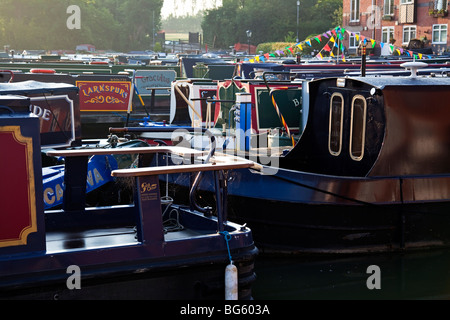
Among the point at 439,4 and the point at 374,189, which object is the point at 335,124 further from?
the point at 439,4

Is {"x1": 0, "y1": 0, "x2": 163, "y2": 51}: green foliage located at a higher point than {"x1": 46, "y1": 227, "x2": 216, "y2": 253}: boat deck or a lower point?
higher

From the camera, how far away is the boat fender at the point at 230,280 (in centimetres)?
520

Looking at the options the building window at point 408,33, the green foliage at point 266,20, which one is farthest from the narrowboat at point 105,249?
the green foliage at point 266,20

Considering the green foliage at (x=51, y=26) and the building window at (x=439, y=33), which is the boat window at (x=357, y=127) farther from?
the green foliage at (x=51, y=26)

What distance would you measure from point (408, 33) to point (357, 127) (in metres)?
37.1

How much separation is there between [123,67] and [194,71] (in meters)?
2.68

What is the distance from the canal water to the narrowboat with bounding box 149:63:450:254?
14cm

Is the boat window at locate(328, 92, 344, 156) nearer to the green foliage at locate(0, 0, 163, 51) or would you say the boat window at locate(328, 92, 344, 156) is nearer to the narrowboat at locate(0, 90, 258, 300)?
the narrowboat at locate(0, 90, 258, 300)

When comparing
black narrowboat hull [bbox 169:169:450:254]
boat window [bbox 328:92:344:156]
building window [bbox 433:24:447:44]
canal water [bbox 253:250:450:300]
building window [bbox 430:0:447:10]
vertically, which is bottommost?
canal water [bbox 253:250:450:300]

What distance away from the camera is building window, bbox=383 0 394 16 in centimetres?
4538

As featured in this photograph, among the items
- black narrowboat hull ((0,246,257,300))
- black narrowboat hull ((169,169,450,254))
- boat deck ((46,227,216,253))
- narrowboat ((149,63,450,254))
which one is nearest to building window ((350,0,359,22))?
narrowboat ((149,63,450,254))

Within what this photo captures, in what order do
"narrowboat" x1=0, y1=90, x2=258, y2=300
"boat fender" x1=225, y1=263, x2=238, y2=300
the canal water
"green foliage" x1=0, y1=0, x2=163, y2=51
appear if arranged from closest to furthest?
"narrowboat" x1=0, y1=90, x2=258, y2=300 < "boat fender" x1=225, y1=263, x2=238, y2=300 < the canal water < "green foliage" x1=0, y1=0, x2=163, y2=51

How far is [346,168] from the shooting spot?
904cm

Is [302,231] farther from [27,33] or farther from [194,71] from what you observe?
[27,33]
